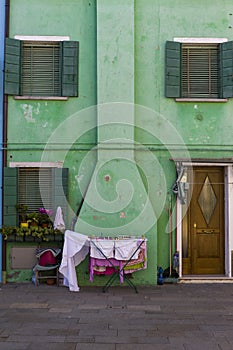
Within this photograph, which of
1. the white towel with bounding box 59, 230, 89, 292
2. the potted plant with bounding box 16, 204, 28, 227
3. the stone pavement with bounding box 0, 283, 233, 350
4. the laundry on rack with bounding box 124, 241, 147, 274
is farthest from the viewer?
the potted plant with bounding box 16, 204, 28, 227

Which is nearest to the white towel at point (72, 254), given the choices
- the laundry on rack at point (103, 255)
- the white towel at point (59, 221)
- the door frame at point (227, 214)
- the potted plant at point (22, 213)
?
the laundry on rack at point (103, 255)

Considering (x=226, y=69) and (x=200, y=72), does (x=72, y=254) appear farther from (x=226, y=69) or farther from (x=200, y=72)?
(x=226, y=69)

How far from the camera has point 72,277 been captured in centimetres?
903

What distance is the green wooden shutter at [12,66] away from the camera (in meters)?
9.94

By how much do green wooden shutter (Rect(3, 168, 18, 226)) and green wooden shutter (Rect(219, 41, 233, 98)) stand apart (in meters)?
4.98

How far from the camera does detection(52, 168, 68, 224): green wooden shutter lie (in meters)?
9.84

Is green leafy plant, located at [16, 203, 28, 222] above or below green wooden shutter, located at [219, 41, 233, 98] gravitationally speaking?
below

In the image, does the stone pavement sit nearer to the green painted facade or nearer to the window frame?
the green painted facade

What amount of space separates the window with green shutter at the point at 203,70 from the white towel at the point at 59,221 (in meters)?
3.73

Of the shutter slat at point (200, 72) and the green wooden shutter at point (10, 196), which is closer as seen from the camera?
the green wooden shutter at point (10, 196)

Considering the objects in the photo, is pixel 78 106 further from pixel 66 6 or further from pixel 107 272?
pixel 107 272

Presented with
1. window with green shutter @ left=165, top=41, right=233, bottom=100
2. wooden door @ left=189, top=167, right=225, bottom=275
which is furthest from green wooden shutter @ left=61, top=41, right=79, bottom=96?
wooden door @ left=189, top=167, right=225, bottom=275

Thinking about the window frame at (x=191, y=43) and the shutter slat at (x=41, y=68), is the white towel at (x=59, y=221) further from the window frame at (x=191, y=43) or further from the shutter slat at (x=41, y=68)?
the window frame at (x=191, y=43)

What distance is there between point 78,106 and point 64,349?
574cm
